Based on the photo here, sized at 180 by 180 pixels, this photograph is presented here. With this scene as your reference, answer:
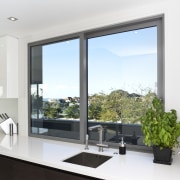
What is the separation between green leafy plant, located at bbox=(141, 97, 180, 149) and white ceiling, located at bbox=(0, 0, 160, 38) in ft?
3.77

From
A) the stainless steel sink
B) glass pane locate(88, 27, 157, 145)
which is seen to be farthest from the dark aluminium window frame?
the stainless steel sink

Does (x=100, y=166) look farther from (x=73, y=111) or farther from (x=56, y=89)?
(x=56, y=89)

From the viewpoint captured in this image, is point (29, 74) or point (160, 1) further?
point (29, 74)

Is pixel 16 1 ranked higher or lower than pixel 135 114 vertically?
higher

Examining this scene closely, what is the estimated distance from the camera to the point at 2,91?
289 cm

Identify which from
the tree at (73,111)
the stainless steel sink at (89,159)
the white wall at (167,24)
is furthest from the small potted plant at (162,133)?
the tree at (73,111)

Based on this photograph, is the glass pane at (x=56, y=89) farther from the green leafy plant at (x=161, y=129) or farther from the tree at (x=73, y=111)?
the green leafy plant at (x=161, y=129)

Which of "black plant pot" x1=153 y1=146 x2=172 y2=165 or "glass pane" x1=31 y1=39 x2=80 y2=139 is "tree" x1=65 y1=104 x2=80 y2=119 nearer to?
"glass pane" x1=31 y1=39 x2=80 y2=139

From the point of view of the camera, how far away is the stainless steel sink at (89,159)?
202cm

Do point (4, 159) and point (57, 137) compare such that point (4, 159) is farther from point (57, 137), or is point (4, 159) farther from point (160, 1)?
point (160, 1)

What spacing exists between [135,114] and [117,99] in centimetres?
28

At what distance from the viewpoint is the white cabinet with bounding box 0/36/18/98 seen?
2.86m

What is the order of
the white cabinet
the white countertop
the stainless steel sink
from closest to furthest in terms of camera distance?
the white countertop → the stainless steel sink → the white cabinet

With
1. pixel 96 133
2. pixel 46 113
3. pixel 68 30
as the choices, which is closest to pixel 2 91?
pixel 46 113
